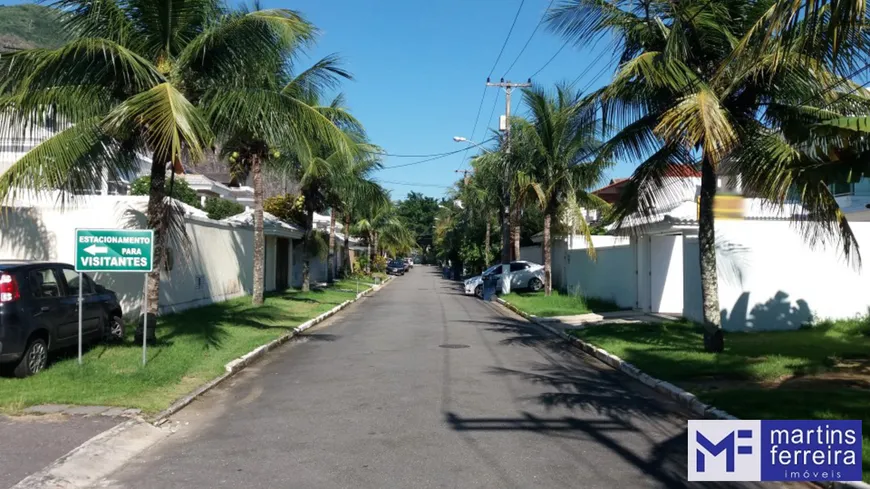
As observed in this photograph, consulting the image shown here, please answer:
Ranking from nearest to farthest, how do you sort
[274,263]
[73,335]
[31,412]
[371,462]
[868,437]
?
[371,462] < [868,437] < [31,412] < [73,335] < [274,263]

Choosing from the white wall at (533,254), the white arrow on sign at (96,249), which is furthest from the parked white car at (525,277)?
the white arrow on sign at (96,249)

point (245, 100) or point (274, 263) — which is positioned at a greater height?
point (245, 100)

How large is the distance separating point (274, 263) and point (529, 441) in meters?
23.8

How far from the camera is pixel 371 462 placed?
6.37 meters

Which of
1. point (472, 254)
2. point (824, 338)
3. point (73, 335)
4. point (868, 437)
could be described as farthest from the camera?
point (472, 254)

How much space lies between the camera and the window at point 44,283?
966 centimetres

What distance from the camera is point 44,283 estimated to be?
10.0 meters

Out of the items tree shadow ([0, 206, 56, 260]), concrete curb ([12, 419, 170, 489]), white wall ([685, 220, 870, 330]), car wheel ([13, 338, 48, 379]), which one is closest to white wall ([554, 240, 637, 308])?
white wall ([685, 220, 870, 330])

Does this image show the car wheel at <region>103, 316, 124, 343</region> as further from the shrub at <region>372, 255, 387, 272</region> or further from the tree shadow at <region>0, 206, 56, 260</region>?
the shrub at <region>372, 255, 387, 272</region>

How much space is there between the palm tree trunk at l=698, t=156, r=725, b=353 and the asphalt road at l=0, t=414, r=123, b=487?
Answer: 9.61 meters

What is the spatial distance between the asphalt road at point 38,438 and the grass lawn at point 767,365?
699 cm

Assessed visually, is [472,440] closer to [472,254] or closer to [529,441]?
[529,441]

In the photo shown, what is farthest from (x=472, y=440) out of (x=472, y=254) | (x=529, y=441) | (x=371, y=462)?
(x=472, y=254)

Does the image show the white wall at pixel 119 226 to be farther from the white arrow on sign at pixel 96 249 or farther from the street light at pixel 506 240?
the street light at pixel 506 240
